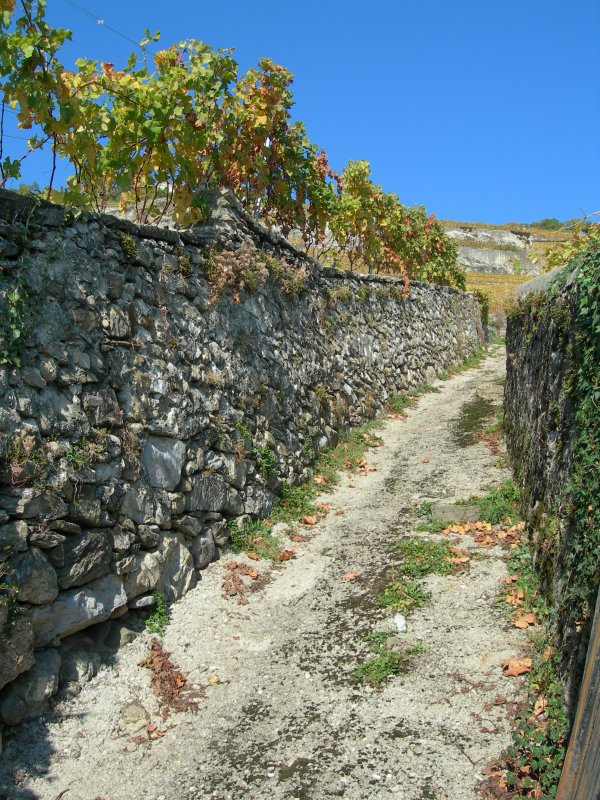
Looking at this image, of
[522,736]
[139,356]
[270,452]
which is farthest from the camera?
[270,452]

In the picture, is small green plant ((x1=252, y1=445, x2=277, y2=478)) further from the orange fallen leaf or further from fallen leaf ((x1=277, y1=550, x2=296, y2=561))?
the orange fallen leaf

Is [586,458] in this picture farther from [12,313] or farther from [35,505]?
[12,313]

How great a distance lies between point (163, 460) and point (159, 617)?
1496 millimetres

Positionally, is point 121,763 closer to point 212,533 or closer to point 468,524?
point 212,533

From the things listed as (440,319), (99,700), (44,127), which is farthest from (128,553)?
(440,319)

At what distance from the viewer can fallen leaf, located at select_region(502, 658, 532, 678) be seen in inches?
200

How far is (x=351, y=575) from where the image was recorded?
7098 millimetres

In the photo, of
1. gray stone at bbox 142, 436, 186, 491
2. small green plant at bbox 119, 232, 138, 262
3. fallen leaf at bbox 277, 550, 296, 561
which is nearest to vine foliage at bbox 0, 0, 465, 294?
small green plant at bbox 119, 232, 138, 262

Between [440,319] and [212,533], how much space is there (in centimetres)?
1416

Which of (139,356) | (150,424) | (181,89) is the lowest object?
(150,424)

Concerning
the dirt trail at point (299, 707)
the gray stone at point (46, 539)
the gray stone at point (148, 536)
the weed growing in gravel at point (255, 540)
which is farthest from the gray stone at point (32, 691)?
the weed growing in gravel at point (255, 540)

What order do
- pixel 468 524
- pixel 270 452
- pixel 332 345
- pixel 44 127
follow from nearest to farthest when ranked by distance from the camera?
pixel 44 127 < pixel 468 524 < pixel 270 452 < pixel 332 345

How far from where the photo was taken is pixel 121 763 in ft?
15.1

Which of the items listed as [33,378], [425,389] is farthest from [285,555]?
[425,389]
